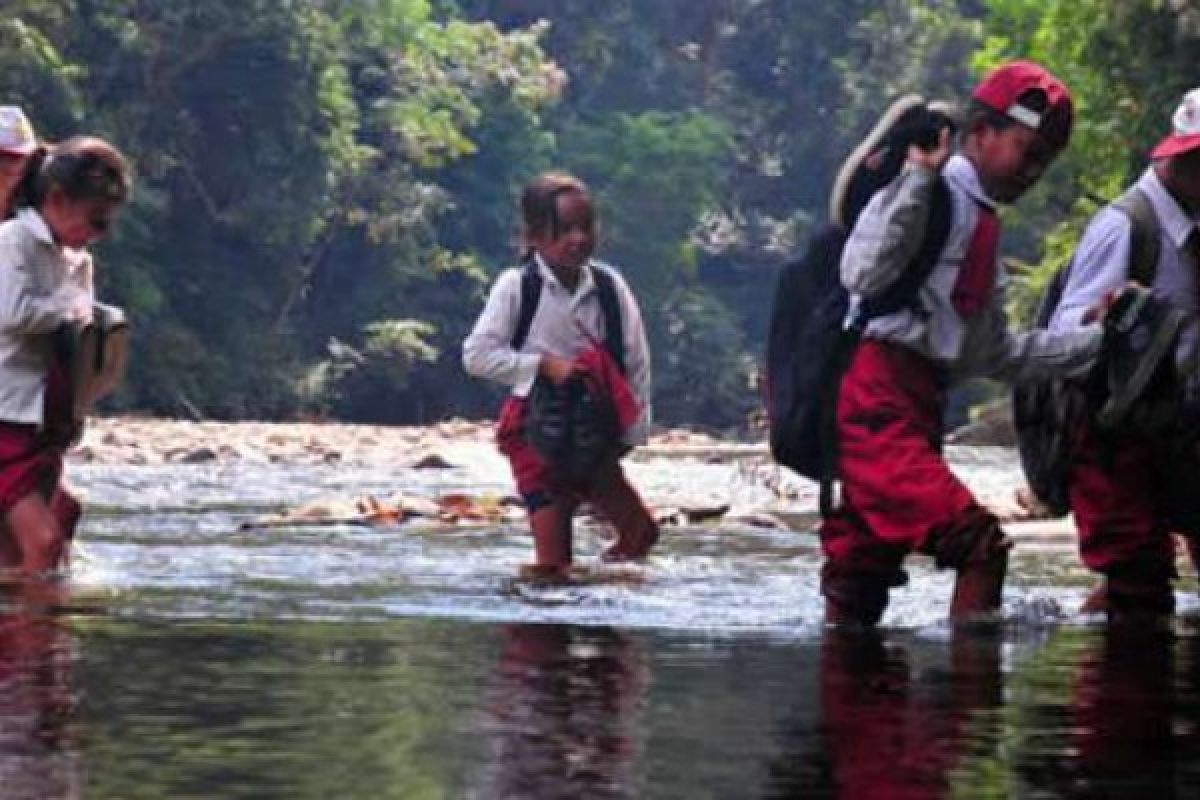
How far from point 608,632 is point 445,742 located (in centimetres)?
285

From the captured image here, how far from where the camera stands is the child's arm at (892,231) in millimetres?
8766

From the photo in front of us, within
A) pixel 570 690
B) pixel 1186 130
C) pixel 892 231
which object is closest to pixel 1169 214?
pixel 1186 130

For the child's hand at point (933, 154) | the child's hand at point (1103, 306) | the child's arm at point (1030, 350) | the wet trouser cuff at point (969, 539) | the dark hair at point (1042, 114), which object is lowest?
the wet trouser cuff at point (969, 539)

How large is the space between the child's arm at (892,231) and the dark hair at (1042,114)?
30 centimetres

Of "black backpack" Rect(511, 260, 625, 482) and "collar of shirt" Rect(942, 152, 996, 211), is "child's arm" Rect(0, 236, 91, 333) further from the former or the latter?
"collar of shirt" Rect(942, 152, 996, 211)

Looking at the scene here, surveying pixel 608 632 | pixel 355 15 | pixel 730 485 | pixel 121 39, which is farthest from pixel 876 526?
pixel 355 15

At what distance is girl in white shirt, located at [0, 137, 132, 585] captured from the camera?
1038 centimetres

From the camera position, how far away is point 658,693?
732 cm

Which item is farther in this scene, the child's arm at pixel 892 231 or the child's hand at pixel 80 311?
the child's hand at pixel 80 311

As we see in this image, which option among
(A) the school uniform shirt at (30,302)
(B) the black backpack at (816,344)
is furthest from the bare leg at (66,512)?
(B) the black backpack at (816,344)

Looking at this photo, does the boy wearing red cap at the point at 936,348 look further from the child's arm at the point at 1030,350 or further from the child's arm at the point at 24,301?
the child's arm at the point at 24,301

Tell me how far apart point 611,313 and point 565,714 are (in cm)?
545

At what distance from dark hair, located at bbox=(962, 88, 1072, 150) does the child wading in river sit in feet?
10.1

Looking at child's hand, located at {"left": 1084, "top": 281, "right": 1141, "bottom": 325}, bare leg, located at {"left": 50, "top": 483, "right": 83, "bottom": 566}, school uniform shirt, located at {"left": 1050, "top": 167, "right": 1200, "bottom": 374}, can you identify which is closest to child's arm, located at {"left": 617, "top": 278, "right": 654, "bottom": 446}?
bare leg, located at {"left": 50, "top": 483, "right": 83, "bottom": 566}
